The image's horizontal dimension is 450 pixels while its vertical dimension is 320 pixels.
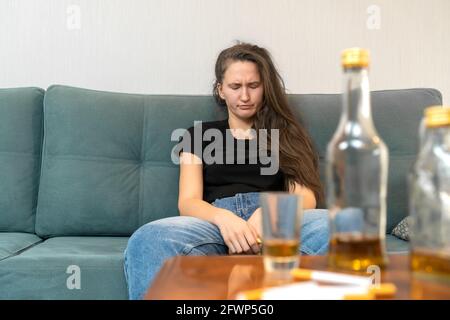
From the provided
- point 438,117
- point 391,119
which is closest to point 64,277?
point 438,117

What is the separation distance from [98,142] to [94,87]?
414 mm

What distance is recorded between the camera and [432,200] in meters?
0.70

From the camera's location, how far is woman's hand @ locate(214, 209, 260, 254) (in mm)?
1262

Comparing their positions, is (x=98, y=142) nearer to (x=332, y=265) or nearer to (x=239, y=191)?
(x=239, y=191)

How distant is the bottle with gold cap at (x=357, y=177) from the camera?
70 centimetres

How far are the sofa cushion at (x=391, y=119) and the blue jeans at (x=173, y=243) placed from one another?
0.53 m

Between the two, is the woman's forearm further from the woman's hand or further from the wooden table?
the wooden table

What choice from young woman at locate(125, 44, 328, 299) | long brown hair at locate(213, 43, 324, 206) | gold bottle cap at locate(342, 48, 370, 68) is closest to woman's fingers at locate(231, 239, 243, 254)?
young woman at locate(125, 44, 328, 299)

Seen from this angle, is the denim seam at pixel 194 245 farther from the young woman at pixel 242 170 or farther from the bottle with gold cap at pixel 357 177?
the bottle with gold cap at pixel 357 177

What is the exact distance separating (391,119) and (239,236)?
801 millimetres

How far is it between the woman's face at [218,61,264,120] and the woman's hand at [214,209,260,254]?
53 centimetres

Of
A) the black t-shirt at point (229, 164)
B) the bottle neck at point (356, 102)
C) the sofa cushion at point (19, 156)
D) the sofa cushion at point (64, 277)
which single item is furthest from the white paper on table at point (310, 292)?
the sofa cushion at point (19, 156)

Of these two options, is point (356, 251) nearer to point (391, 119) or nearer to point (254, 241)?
point (254, 241)
